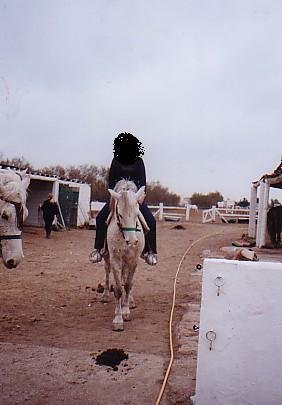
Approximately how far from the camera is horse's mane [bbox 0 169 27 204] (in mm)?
5473

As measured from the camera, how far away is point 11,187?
5.50 metres

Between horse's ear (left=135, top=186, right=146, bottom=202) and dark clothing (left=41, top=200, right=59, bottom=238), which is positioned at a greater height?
horse's ear (left=135, top=186, right=146, bottom=202)

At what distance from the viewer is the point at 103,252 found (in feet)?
24.6

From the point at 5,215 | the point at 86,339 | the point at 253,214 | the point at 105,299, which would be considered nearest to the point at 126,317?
Result: the point at 86,339

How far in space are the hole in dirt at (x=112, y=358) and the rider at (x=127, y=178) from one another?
2.39 metres

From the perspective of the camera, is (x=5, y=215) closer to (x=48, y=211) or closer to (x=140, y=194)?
(x=140, y=194)

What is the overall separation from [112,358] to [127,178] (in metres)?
2.98

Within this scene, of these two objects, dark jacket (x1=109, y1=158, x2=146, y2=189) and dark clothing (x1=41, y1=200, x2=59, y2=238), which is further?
dark clothing (x1=41, y1=200, x2=59, y2=238)

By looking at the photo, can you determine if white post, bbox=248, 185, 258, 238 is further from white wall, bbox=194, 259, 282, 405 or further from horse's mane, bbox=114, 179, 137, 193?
white wall, bbox=194, 259, 282, 405

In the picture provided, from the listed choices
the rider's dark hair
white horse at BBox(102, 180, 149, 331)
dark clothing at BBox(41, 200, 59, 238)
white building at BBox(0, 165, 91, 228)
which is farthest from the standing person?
white horse at BBox(102, 180, 149, 331)

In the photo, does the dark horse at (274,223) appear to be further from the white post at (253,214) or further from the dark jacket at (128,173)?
the dark jacket at (128,173)

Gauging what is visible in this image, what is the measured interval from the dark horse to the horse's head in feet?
43.6

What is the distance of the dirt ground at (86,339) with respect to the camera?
4156mm

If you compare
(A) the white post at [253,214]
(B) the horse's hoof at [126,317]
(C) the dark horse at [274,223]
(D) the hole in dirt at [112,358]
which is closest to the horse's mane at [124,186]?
(B) the horse's hoof at [126,317]
